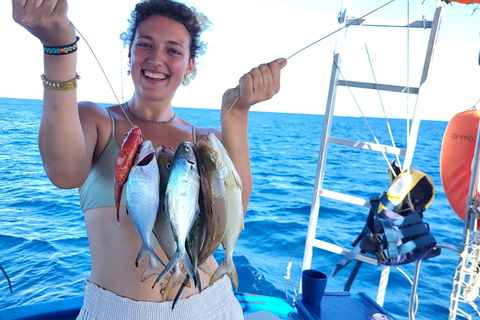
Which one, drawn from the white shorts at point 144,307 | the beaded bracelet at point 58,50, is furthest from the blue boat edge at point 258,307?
the beaded bracelet at point 58,50

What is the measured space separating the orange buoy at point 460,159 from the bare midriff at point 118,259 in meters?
2.38

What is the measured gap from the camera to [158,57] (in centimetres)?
145

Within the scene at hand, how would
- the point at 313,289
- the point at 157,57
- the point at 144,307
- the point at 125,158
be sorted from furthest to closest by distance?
the point at 313,289
the point at 157,57
the point at 144,307
the point at 125,158

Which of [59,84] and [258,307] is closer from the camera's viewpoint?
[59,84]

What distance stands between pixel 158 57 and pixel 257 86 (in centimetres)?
42

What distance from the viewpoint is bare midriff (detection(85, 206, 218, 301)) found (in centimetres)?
138

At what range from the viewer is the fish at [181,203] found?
3.37ft

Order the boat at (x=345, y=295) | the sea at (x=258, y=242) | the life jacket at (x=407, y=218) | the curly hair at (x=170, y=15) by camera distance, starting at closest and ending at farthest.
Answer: the curly hair at (x=170, y=15), the boat at (x=345, y=295), the life jacket at (x=407, y=218), the sea at (x=258, y=242)

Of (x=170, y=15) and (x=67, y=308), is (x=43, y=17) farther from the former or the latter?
(x=67, y=308)

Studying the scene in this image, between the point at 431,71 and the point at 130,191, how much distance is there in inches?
105

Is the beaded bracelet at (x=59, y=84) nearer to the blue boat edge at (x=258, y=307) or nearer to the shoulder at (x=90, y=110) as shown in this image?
the shoulder at (x=90, y=110)

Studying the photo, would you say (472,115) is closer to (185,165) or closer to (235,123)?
(235,123)

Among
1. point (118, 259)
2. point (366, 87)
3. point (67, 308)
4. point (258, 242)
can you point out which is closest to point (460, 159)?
point (366, 87)

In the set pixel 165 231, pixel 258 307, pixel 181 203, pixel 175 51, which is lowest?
pixel 258 307
